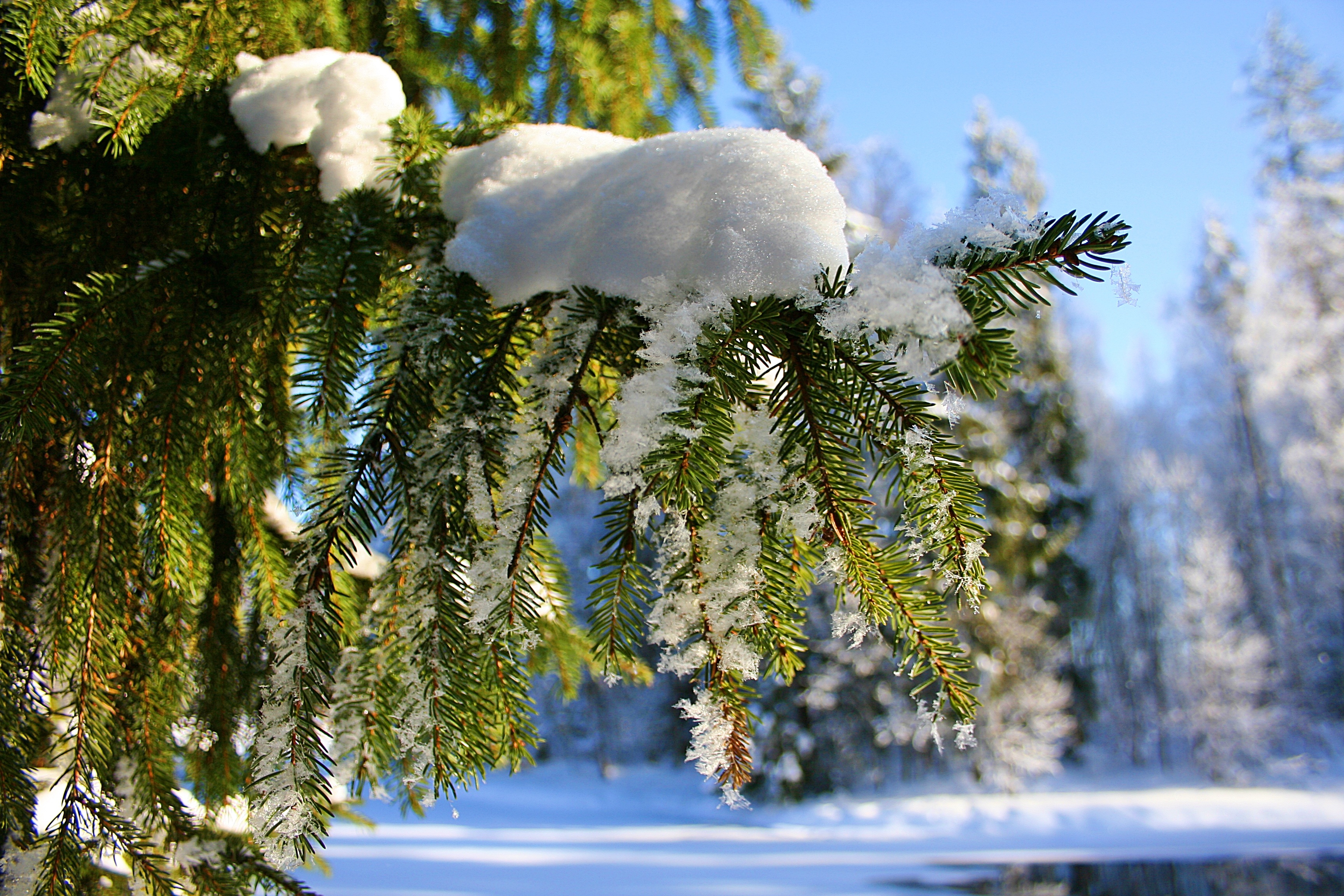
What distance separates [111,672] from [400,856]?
9725 millimetres

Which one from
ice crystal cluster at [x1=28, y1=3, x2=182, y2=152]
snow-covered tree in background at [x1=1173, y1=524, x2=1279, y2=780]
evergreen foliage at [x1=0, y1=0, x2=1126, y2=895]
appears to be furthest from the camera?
snow-covered tree in background at [x1=1173, y1=524, x2=1279, y2=780]

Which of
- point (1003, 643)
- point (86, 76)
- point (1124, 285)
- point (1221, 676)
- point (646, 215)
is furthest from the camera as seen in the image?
point (1221, 676)

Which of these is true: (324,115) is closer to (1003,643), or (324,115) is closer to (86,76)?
(86,76)

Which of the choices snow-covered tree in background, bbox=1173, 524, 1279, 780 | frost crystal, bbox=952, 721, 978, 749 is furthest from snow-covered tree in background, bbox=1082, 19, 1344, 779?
frost crystal, bbox=952, 721, 978, 749

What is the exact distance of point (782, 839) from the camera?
11.5 metres

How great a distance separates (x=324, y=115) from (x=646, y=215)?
0.54m

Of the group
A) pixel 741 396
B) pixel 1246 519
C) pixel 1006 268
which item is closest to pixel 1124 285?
pixel 1006 268

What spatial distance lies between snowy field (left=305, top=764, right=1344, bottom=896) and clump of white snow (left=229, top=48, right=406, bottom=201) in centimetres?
655

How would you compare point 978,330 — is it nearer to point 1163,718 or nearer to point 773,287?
point 773,287

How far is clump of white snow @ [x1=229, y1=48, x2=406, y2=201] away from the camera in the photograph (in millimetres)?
977

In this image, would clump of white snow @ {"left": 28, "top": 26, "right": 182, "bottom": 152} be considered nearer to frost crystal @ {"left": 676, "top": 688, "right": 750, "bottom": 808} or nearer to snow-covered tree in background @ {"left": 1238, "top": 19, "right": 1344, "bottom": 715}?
frost crystal @ {"left": 676, "top": 688, "right": 750, "bottom": 808}

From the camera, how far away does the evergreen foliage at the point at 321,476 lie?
0.66 metres

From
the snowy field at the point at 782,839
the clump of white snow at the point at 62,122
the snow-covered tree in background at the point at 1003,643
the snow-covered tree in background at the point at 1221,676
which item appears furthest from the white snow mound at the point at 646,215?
the snow-covered tree in background at the point at 1221,676

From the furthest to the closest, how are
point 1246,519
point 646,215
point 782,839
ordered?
point 1246,519 → point 782,839 → point 646,215
